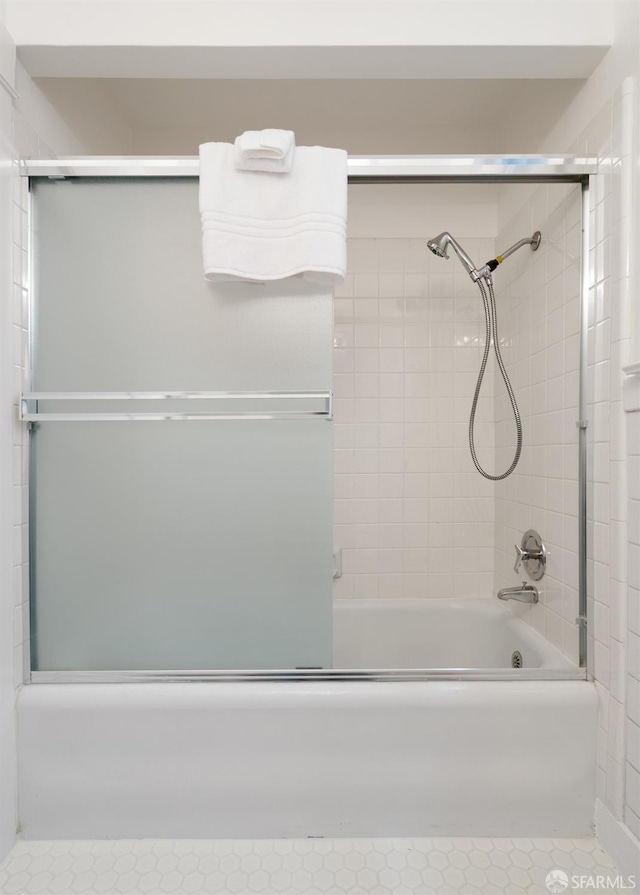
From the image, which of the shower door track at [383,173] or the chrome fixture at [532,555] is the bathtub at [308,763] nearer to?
the shower door track at [383,173]

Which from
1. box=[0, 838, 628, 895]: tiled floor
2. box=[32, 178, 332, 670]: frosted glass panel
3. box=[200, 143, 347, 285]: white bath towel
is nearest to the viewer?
box=[0, 838, 628, 895]: tiled floor

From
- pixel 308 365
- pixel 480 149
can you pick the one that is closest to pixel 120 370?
pixel 308 365

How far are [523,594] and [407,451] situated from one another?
29.8 inches

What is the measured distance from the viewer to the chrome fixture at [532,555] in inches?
70.6

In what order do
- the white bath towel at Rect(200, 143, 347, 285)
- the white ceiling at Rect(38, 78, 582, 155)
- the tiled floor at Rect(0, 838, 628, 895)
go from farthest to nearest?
the white ceiling at Rect(38, 78, 582, 155) → the white bath towel at Rect(200, 143, 347, 285) → the tiled floor at Rect(0, 838, 628, 895)

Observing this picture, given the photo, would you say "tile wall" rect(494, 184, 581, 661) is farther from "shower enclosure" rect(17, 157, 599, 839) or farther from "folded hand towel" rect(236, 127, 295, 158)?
"folded hand towel" rect(236, 127, 295, 158)

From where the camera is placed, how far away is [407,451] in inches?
92.9

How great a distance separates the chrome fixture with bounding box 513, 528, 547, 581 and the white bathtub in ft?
1.01

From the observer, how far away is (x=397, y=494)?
2.36 meters

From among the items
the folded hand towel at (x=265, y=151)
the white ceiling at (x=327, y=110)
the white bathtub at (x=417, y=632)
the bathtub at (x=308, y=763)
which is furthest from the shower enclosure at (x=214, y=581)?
the white ceiling at (x=327, y=110)

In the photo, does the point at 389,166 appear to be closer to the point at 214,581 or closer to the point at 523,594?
the point at 214,581

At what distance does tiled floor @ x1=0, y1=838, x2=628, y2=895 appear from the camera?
1.23 metres

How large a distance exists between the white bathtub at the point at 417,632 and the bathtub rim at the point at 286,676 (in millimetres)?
673

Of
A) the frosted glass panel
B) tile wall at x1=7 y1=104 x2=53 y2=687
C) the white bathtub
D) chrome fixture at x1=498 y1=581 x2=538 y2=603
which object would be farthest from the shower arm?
tile wall at x1=7 y1=104 x2=53 y2=687
